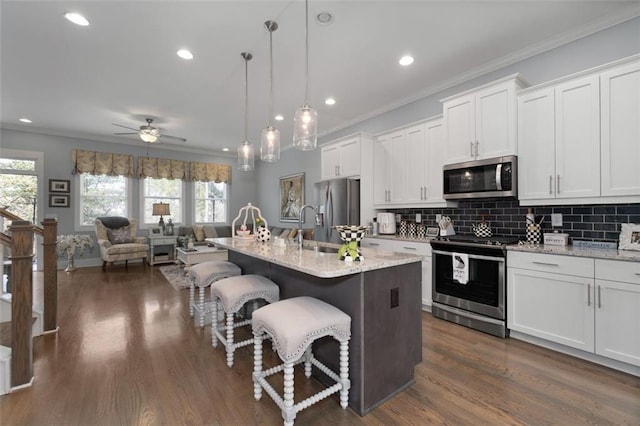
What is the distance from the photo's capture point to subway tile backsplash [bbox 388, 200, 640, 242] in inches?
98.2

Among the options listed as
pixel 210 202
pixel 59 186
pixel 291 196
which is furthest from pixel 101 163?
pixel 291 196

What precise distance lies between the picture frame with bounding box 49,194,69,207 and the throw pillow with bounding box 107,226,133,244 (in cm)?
101

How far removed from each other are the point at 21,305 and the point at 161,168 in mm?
5529

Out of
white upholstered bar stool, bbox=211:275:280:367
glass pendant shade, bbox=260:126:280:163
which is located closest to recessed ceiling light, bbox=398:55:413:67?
glass pendant shade, bbox=260:126:280:163

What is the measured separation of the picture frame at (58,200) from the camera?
5.82 meters

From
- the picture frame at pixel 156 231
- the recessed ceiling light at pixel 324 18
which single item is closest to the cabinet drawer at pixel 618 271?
the recessed ceiling light at pixel 324 18

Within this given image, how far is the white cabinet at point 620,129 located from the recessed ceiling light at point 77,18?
14.5ft

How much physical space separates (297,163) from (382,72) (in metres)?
3.60

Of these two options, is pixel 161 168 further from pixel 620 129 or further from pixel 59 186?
pixel 620 129

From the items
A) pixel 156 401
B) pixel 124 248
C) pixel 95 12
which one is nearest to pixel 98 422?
pixel 156 401

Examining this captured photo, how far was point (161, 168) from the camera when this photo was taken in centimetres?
692

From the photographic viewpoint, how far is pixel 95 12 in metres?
2.44

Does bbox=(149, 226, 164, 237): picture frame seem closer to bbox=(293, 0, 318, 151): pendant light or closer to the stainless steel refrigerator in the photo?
the stainless steel refrigerator

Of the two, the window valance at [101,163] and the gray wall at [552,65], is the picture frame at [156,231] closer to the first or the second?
the window valance at [101,163]
